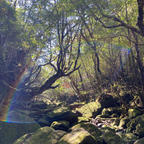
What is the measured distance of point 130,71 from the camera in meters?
9.32

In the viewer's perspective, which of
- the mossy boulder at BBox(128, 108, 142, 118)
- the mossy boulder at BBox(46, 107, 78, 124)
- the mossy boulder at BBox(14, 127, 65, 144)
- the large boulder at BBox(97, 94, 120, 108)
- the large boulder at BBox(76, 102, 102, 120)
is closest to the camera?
the mossy boulder at BBox(14, 127, 65, 144)

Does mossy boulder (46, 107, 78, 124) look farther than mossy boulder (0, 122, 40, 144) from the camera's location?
Yes

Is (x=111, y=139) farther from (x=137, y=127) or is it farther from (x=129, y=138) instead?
(x=137, y=127)

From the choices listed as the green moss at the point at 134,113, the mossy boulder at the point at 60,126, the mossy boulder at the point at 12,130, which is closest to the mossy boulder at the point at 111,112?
the green moss at the point at 134,113

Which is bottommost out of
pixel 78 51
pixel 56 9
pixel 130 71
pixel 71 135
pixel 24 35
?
pixel 71 135

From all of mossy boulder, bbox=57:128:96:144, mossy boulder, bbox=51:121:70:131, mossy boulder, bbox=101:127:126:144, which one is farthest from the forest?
mossy boulder, bbox=57:128:96:144

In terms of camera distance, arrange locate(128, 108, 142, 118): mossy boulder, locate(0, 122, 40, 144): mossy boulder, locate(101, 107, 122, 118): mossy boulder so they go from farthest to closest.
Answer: locate(101, 107, 122, 118): mossy boulder, locate(128, 108, 142, 118): mossy boulder, locate(0, 122, 40, 144): mossy boulder

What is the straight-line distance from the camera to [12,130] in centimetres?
650

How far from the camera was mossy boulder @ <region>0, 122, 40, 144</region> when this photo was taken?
6.18m

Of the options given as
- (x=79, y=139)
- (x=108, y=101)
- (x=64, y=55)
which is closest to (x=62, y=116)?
(x=64, y=55)

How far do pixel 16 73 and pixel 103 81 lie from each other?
17.7ft

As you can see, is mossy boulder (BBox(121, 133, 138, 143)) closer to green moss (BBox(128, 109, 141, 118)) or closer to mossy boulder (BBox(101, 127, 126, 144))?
mossy boulder (BBox(101, 127, 126, 144))

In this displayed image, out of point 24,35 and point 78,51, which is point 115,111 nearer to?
point 78,51

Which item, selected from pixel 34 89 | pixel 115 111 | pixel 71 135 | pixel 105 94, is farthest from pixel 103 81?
pixel 71 135
